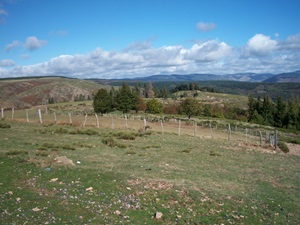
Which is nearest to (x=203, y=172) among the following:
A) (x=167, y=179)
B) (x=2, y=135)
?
(x=167, y=179)

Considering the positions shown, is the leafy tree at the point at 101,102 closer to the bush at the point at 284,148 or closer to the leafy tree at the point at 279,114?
the bush at the point at 284,148

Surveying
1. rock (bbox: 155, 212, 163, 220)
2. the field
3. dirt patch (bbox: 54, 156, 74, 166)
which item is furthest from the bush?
rock (bbox: 155, 212, 163, 220)

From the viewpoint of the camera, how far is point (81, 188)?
1248cm

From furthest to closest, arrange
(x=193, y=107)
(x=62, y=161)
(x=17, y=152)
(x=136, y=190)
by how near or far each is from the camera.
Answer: (x=193, y=107), (x=17, y=152), (x=62, y=161), (x=136, y=190)

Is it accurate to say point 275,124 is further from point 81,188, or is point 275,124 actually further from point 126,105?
point 81,188

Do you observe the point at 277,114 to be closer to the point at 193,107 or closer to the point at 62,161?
the point at 193,107

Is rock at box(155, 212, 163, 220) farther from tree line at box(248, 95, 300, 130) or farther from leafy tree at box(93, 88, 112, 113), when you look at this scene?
tree line at box(248, 95, 300, 130)

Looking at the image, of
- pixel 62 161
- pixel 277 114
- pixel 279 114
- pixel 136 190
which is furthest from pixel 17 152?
pixel 277 114

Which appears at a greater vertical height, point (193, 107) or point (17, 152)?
point (17, 152)

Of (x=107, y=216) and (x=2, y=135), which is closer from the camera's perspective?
(x=107, y=216)

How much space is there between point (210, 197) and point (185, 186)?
5.05 feet

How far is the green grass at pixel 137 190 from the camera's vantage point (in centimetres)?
→ 997

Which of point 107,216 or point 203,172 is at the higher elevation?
point 107,216

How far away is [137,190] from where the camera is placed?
12.5m
